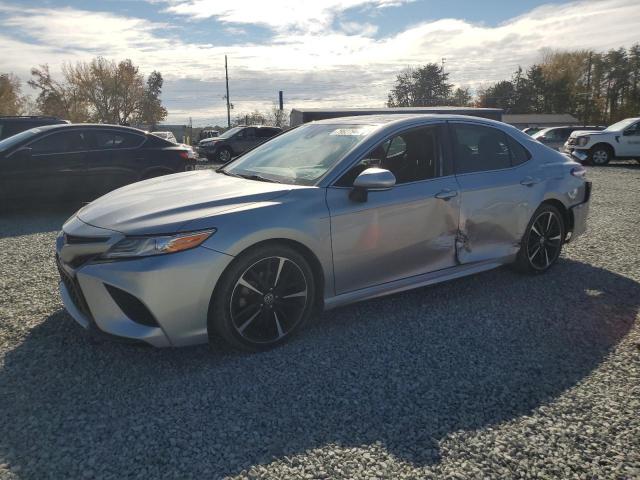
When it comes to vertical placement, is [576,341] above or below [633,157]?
below

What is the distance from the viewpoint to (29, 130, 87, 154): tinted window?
295 inches

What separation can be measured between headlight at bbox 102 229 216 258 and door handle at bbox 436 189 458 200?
1.87 meters

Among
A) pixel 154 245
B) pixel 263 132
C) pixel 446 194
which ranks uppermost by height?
pixel 263 132

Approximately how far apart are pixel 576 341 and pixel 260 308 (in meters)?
2.18

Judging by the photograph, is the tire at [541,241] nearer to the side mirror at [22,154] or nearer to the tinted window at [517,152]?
the tinted window at [517,152]

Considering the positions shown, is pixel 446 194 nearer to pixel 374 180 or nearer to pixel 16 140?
pixel 374 180

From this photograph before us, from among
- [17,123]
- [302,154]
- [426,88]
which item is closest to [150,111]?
[426,88]

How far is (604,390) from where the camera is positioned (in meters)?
2.71

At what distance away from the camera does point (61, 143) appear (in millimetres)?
7648

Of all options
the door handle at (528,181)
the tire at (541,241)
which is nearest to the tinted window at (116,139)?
the door handle at (528,181)

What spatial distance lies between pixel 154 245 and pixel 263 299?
29.8 inches

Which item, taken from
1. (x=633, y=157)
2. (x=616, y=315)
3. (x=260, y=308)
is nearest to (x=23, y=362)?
(x=260, y=308)

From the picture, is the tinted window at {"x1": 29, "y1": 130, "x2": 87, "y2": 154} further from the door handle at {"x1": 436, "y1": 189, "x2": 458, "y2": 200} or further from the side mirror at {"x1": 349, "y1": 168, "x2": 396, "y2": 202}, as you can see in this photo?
the door handle at {"x1": 436, "y1": 189, "x2": 458, "y2": 200}

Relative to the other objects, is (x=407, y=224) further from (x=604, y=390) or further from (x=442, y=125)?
(x=604, y=390)
